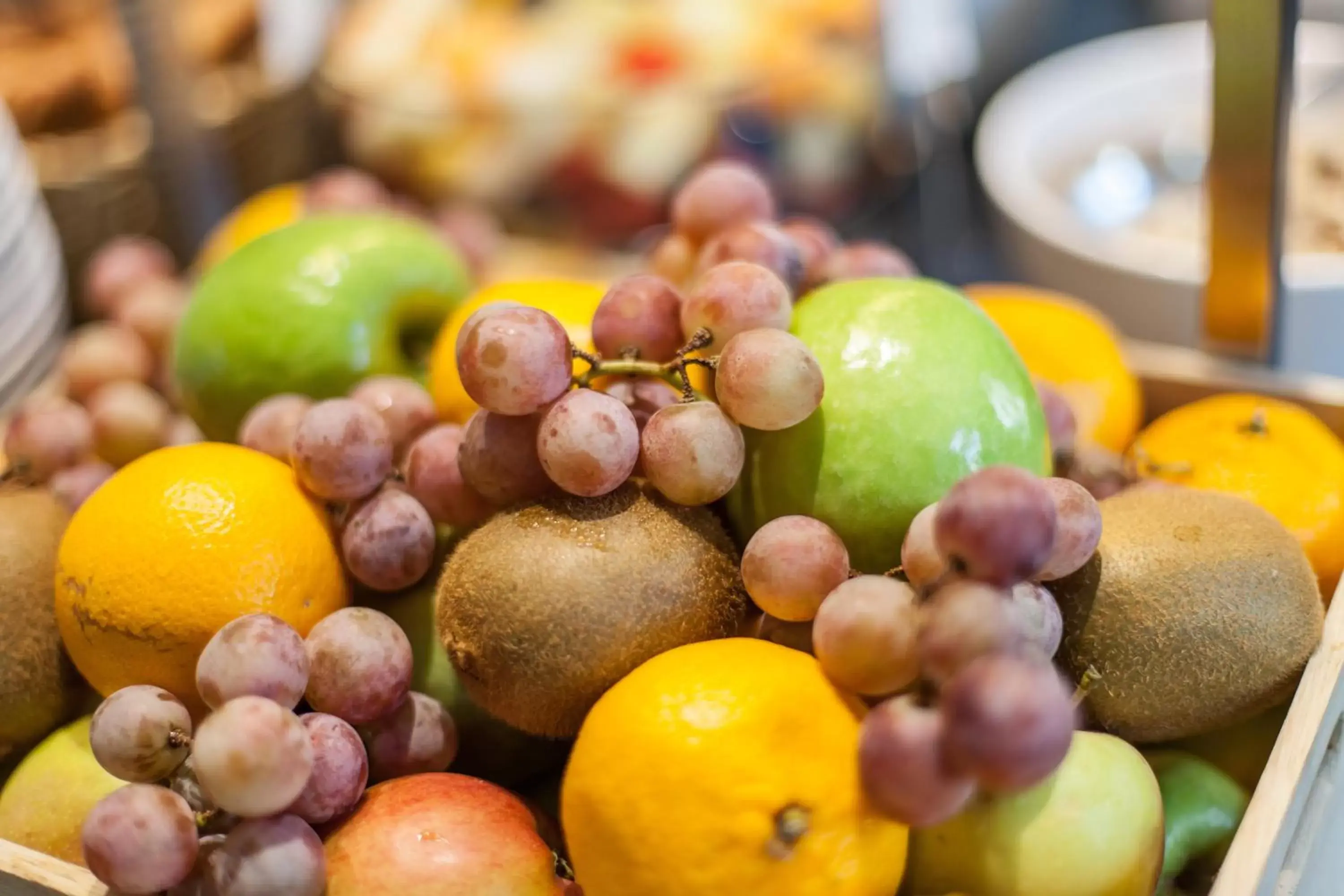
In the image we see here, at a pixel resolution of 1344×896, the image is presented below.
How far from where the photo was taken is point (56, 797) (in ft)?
1.70

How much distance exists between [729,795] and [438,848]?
124mm

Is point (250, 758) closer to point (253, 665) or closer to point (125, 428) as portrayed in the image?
point (253, 665)

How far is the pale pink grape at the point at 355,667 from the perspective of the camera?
0.47m

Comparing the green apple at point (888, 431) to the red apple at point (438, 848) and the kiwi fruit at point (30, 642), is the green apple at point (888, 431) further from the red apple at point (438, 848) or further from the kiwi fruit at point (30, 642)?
the kiwi fruit at point (30, 642)

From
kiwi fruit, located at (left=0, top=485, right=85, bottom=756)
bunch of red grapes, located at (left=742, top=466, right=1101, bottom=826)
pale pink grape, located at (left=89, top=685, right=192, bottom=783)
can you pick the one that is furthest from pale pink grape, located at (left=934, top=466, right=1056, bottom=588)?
kiwi fruit, located at (left=0, top=485, right=85, bottom=756)

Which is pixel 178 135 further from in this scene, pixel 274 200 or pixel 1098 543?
pixel 1098 543

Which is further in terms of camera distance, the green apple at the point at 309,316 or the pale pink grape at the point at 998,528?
the green apple at the point at 309,316

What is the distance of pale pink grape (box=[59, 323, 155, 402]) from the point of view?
29.9 inches

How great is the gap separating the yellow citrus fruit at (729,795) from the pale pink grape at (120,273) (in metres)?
0.64

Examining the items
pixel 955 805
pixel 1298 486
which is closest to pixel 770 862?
pixel 955 805

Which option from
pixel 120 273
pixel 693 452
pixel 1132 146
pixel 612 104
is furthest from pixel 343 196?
pixel 1132 146

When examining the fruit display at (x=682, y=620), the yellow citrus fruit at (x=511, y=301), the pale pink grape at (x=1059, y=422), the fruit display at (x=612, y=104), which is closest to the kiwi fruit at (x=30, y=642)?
the fruit display at (x=682, y=620)

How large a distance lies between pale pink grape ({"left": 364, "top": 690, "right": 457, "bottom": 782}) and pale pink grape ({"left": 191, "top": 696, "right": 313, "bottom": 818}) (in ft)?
0.27

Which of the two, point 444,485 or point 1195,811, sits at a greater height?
point 444,485
